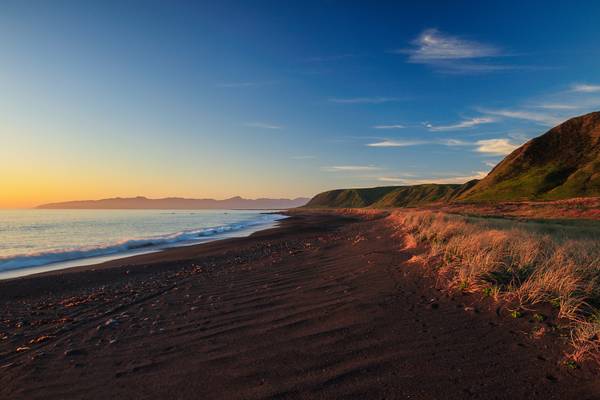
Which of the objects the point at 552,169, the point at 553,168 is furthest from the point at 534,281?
the point at 553,168

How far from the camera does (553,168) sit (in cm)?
8256

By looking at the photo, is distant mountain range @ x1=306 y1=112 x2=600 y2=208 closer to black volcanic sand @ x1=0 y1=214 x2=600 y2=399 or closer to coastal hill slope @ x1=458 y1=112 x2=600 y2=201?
coastal hill slope @ x1=458 y1=112 x2=600 y2=201

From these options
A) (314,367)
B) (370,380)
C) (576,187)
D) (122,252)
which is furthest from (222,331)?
(576,187)

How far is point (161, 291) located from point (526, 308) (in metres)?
8.49

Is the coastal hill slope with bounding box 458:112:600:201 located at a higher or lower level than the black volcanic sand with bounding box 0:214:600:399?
higher

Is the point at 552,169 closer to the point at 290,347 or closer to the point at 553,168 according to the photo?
the point at 553,168

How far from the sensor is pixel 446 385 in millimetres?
3537

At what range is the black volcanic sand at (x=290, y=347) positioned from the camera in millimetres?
3648

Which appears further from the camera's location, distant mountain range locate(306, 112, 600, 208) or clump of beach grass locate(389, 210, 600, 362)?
distant mountain range locate(306, 112, 600, 208)

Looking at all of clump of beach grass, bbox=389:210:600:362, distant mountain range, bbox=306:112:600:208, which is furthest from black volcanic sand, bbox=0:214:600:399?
distant mountain range, bbox=306:112:600:208

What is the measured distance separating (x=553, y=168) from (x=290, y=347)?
327ft

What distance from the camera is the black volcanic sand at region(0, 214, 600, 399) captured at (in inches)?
144

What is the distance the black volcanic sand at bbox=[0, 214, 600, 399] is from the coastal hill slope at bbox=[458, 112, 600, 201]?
69.3 metres

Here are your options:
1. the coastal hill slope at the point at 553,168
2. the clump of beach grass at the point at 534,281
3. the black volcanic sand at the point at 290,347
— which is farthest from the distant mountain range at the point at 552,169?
the black volcanic sand at the point at 290,347
